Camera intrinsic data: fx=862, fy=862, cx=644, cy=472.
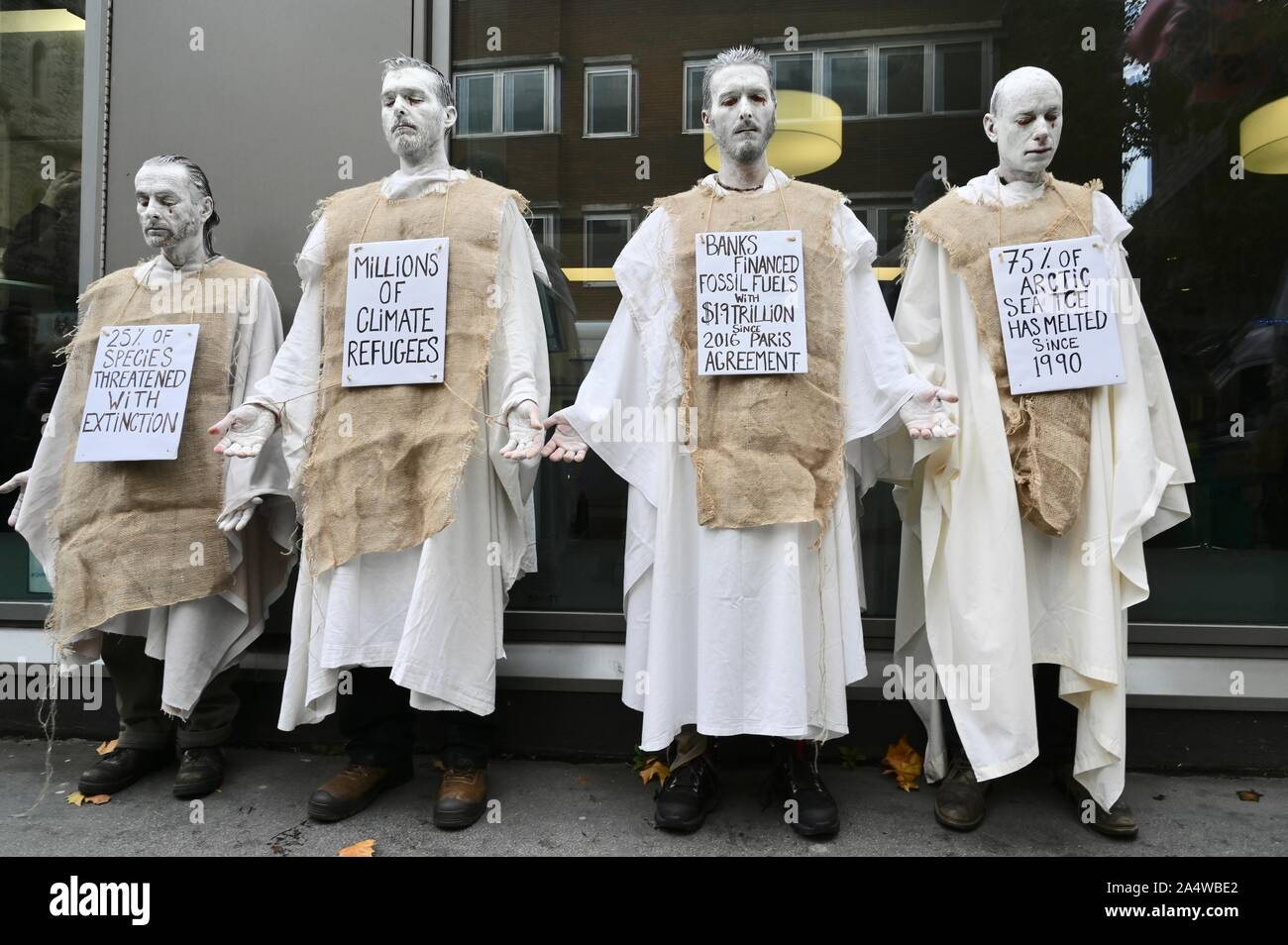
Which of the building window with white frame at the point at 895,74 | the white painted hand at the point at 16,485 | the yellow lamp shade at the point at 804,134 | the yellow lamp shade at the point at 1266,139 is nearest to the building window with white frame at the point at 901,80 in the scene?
the building window with white frame at the point at 895,74

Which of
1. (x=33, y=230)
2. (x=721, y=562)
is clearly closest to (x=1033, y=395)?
(x=721, y=562)

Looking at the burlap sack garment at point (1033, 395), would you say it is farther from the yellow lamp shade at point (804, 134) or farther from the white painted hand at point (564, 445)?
the white painted hand at point (564, 445)

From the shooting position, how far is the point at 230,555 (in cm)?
302

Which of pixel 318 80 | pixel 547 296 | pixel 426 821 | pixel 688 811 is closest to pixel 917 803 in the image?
pixel 688 811

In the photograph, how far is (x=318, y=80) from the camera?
362cm

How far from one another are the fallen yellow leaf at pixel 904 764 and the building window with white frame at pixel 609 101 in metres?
2.88

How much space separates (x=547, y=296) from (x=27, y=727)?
291cm

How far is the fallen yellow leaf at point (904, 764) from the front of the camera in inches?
120

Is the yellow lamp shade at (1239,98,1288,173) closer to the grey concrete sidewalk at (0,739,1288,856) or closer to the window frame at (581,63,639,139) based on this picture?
the grey concrete sidewalk at (0,739,1288,856)

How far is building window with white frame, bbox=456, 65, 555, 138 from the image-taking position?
384 cm

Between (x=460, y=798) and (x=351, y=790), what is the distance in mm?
389

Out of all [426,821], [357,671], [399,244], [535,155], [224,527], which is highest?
[535,155]

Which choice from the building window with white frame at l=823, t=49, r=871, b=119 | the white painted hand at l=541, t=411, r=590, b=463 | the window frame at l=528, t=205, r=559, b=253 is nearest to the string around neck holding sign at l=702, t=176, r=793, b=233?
the white painted hand at l=541, t=411, r=590, b=463

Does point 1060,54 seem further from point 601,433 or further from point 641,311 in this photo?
point 601,433
